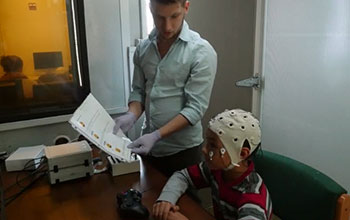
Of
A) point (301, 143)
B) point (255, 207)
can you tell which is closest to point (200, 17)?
point (301, 143)

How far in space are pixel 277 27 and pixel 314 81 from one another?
38 cm

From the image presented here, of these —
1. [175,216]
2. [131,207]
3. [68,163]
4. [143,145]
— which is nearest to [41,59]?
[68,163]

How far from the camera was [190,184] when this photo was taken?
122 centimetres

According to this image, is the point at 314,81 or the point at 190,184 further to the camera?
the point at 314,81

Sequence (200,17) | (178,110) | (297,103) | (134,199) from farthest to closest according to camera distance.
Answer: (200,17), (297,103), (178,110), (134,199)

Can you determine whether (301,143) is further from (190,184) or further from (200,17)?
(200,17)

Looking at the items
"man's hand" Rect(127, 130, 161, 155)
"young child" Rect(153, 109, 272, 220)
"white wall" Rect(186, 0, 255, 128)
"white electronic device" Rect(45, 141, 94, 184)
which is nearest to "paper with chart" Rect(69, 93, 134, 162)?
"man's hand" Rect(127, 130, 161, 155)

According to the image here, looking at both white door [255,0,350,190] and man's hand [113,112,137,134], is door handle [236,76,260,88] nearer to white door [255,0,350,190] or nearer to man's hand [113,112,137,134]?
white door [255,0,350,190]

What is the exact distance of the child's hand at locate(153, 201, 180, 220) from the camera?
1039 millimetres

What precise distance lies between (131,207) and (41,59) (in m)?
1.12

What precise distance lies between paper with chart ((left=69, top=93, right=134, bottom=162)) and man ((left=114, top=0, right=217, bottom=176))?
0.21 feet

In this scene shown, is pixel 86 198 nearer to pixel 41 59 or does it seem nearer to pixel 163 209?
pixel 163 209

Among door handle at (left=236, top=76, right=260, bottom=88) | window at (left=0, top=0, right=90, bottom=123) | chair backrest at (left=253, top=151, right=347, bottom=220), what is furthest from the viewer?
door handle at (left=236, top=76, right=260, bottom=88)

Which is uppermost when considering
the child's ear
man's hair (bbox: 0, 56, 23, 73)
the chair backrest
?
man's hair (bbox: 0, 56, 23, 73)
